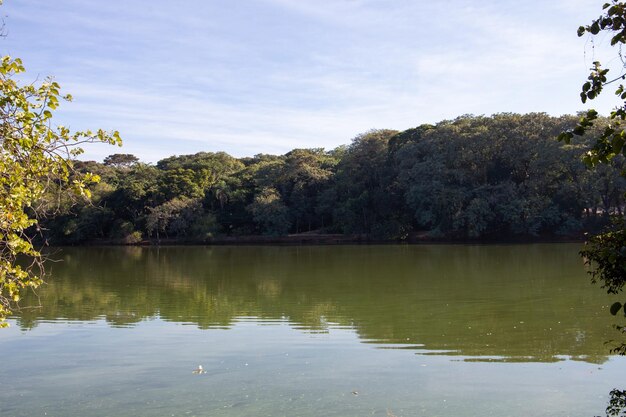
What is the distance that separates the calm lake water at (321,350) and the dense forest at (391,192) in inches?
691

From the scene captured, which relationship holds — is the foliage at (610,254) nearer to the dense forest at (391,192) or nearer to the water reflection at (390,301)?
the water reflection at (390,301)

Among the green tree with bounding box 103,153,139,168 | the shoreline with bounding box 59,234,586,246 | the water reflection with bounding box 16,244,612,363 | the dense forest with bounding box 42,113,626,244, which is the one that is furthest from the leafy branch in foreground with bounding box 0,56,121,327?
the green tree with bounding box 103,153,139,168

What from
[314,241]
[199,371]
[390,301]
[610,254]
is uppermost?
[610,254]

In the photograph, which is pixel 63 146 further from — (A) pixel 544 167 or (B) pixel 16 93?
(A) pixel 544 167

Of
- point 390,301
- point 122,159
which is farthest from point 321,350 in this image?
point 122,159

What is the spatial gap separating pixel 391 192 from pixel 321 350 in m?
34.0

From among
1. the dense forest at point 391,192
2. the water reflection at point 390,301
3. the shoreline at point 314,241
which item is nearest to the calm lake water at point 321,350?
the water reflection at point 390,301

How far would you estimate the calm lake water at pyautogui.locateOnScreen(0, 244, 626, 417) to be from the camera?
19.7ft

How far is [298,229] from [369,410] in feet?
136

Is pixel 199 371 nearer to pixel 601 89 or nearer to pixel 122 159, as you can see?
pixel 601 89

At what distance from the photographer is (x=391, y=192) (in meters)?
41.8

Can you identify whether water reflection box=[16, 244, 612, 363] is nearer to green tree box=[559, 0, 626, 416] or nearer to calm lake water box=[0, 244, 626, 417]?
calm lake water box=[0, 244, 626, 417]

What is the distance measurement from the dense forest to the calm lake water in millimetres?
17560

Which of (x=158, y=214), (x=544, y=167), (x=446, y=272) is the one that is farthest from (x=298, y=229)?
(x=446, y=272)
